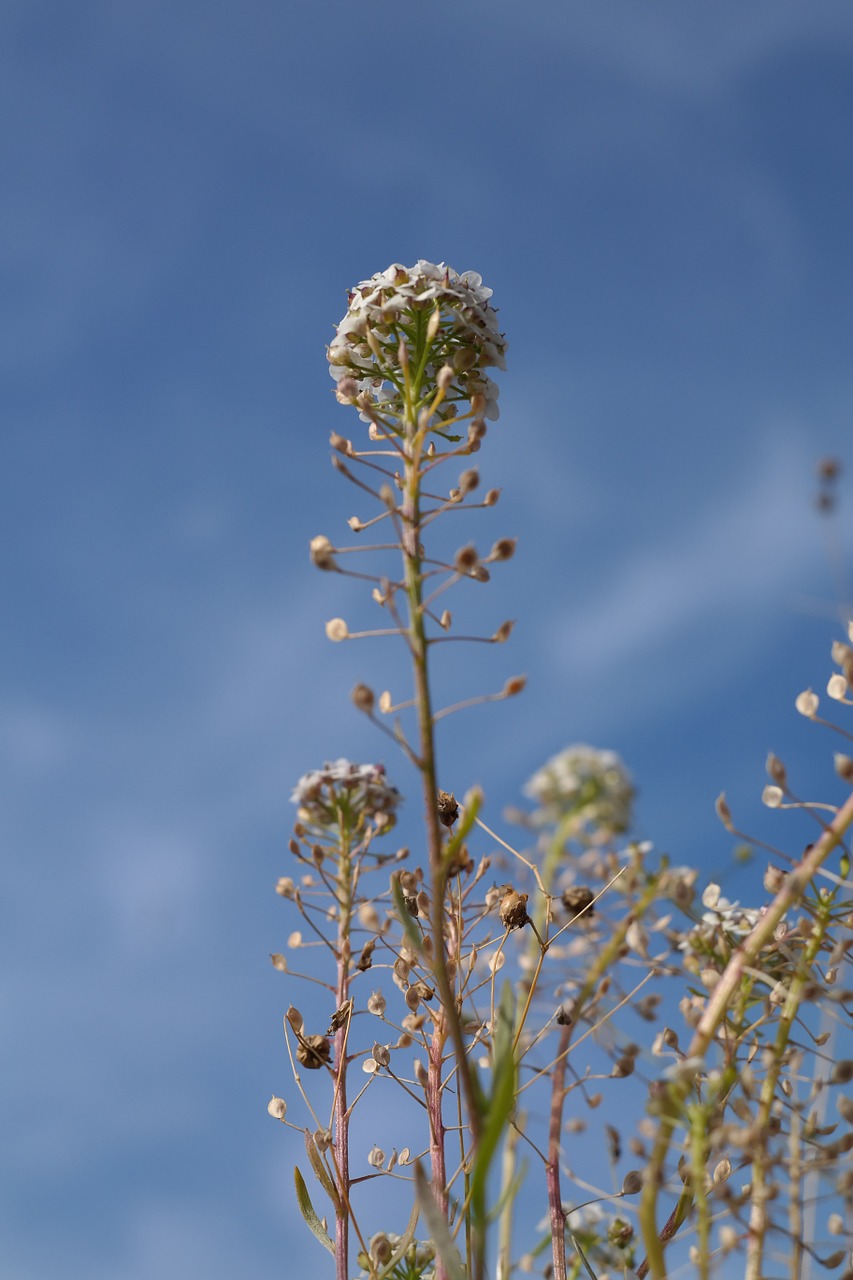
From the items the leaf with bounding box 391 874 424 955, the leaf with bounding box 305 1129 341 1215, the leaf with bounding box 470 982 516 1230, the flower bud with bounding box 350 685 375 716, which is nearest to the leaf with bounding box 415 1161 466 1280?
the leaf with bounding box 470 982 516 1230

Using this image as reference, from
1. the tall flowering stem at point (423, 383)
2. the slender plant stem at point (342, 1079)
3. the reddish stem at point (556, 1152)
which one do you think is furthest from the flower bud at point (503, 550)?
the slender plant stem at point (342, 1079)

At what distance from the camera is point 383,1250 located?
221cm

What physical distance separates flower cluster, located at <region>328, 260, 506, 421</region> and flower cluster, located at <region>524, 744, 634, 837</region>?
0.71 m

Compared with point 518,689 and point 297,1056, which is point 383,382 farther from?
point 297,1056

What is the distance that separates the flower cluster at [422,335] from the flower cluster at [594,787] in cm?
71

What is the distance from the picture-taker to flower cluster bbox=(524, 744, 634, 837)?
1.74m

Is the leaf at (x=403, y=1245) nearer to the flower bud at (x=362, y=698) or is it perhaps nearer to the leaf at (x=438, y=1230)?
the leaf at (x=438, y=1230)

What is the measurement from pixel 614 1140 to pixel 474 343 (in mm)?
1519

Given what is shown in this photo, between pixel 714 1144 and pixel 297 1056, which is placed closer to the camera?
pixel 714 1144

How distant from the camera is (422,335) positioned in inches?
87.4

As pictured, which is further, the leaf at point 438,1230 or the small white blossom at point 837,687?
the small white blossom at point 837,687

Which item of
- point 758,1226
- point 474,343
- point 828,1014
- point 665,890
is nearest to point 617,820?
point 665,890

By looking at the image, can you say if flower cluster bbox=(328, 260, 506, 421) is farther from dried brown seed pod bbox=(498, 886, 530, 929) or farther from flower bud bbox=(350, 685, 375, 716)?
dried brown seed pod bbox=(498, 886, 530, 929)

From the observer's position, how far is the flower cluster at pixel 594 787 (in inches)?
68.4
